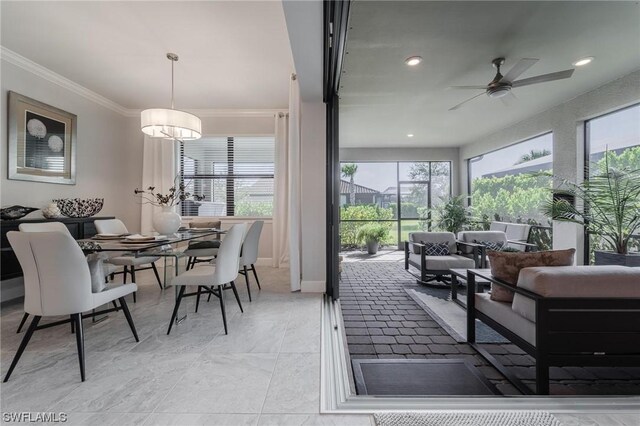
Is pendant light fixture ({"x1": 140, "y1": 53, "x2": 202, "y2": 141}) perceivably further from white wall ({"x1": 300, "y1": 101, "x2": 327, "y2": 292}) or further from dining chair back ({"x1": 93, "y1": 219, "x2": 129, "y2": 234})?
white wall ({"x1": 300, "y1": 101, "x2": 327, "y2": 292})

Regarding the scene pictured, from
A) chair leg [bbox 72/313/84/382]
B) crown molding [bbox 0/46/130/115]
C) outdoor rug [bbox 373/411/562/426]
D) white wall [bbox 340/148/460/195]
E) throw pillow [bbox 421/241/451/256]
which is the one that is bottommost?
outdoor rug [bbox 373/411/562/426]

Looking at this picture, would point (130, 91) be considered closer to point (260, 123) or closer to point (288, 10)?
point (260, 123)

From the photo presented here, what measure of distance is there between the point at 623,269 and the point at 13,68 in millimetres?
5913

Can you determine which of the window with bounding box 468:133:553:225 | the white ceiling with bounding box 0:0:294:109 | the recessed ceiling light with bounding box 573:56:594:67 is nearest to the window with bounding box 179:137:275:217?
the white ceiling with bounding box 0:0:294:109

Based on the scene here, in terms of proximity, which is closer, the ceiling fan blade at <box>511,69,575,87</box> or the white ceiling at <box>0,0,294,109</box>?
the white ceiling at <box>0,0,294,109</box>

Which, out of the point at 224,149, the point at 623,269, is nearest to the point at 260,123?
the point at 224,149

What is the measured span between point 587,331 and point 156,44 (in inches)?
170

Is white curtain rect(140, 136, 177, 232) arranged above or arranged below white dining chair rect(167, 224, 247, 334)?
above

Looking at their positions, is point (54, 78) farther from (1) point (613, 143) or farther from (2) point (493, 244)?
(1) point (613, 143)

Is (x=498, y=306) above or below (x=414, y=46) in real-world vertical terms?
below

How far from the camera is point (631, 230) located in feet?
9.87

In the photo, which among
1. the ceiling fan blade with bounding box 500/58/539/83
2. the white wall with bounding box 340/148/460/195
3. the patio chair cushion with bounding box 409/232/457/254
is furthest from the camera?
the white wall with bounding box 340/148/460/195

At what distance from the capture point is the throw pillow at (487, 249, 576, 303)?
1.83 metres

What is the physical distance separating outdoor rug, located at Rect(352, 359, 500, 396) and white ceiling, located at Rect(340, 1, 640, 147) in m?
2.78
